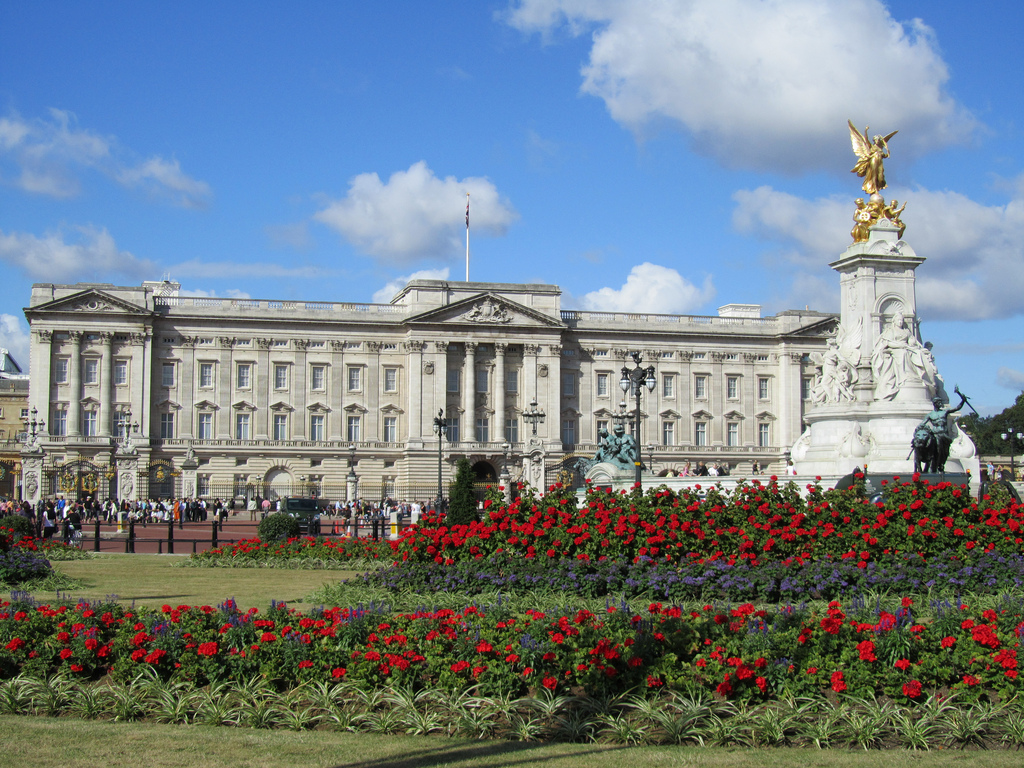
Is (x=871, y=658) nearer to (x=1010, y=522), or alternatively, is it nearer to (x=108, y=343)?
(x=1010, y=522)

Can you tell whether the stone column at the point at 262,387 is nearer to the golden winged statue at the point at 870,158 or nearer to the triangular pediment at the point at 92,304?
the triangular pediment at the point at 92,304

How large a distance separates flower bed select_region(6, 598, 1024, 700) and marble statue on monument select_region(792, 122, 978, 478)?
21.3 m

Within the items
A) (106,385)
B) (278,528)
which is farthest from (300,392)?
(278,528)

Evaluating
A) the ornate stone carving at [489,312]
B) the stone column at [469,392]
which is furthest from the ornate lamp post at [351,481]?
the ornate stone carving at [489,312]

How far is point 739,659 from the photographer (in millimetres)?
9891

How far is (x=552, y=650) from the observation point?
394 inches

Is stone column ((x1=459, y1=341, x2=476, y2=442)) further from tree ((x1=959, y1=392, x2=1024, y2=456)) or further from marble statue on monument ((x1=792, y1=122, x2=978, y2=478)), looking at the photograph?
tree ((x1=959, y1=392, x2=1024, y2=456))

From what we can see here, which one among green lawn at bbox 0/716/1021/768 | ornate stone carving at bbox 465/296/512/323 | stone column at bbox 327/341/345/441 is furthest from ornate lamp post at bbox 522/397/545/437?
green lawn at bbox 0/716/1021/768

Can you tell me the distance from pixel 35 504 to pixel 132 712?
51569mm

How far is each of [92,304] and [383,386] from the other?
19.5 m

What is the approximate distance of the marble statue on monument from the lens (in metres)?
31.8

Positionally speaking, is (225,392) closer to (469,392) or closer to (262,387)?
(262,387)

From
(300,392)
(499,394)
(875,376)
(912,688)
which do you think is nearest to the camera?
(912,688)

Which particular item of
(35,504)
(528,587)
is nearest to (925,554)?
(528,587)
